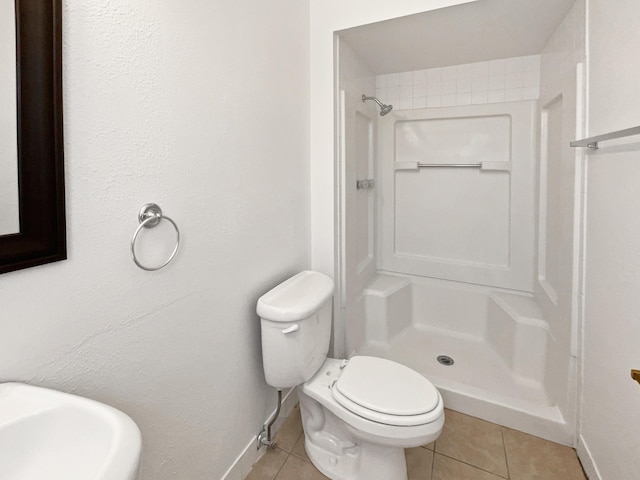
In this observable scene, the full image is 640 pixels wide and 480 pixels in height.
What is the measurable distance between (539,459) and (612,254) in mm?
961

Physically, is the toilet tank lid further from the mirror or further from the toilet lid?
the mirror

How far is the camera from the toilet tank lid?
Answer: 4.06ft

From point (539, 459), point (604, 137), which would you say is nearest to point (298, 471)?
point (539, 459)

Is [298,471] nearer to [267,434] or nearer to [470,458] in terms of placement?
[267,434]

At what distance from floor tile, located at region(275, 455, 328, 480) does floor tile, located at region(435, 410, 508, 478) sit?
57 cm

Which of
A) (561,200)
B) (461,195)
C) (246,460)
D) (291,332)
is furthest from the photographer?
(461,195)

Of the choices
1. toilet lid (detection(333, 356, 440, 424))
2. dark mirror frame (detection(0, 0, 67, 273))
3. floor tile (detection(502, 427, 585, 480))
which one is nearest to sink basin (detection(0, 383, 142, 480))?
dark mirror frame (detection(0, 0, 67, 273))

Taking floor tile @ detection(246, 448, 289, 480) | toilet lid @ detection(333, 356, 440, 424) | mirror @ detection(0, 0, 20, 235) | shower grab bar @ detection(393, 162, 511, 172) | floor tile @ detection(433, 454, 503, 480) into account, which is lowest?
floor tile @ detection(433, 454, 503, 480)

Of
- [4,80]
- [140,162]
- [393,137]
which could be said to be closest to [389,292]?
[393,137]

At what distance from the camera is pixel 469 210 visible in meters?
2.29

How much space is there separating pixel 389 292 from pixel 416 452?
94 cm

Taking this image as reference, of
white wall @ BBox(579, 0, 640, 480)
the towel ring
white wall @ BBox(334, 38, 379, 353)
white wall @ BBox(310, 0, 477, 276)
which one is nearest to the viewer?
the towel ring

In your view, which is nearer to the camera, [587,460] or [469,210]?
[587,460]

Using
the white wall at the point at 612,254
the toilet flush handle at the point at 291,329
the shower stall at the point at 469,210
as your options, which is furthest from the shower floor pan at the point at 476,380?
the toilet flush handle at the point at 291,329
